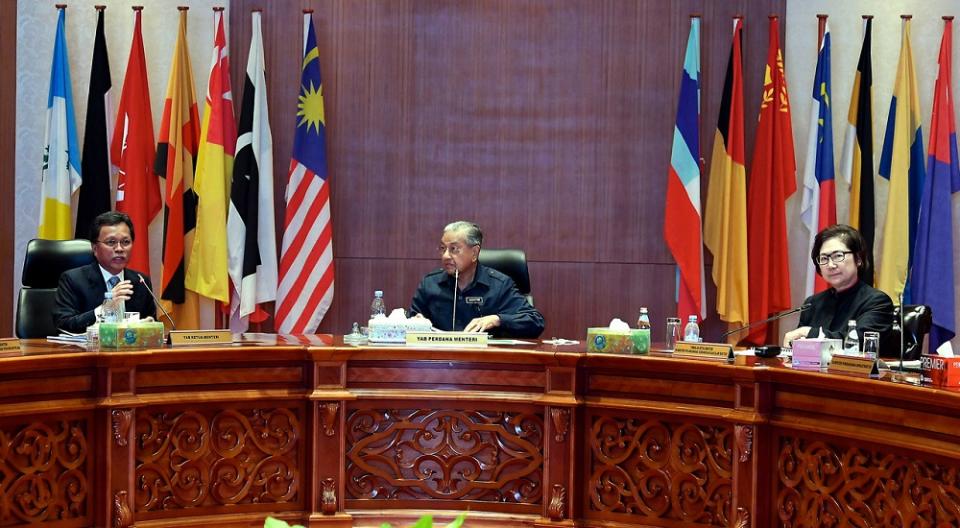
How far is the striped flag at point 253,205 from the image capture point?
5.95 metres

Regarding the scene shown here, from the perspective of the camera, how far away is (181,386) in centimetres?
371

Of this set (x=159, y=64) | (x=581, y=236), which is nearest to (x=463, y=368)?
(x=581, y=236)

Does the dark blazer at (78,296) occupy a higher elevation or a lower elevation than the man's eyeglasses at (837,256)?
lower

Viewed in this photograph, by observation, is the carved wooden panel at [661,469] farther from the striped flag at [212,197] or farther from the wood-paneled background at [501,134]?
the striped flag at [212,197]

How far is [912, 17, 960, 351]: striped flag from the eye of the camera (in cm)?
557

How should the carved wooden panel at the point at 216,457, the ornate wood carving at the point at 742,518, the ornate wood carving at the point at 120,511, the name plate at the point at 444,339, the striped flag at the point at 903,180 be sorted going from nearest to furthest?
the ornate wood carving at the point at 742,518, the ornate wood carving at the point at 120,511, the carved wooden panel at the point at 216,457, the name plate at the point at 444,339, the striped flag at the point at 903,180

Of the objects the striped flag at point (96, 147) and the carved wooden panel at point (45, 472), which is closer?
the carved wooden panel at point (45, 472)

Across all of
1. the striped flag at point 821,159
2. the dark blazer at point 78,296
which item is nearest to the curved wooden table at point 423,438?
the dark blazer at point 78,296

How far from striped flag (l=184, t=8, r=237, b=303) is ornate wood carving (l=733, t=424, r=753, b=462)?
11.3 feet

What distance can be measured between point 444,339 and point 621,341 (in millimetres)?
669

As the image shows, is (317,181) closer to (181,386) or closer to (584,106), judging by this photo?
(584,106)

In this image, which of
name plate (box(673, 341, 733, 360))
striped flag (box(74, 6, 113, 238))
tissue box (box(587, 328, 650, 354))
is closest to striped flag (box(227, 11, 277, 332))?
striped flag (box(74, 6, 113, 238))

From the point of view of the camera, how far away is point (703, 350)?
3.72 metres

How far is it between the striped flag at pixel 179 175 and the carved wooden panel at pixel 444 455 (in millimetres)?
2441
